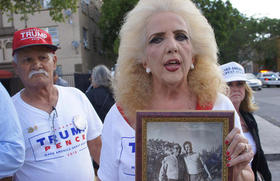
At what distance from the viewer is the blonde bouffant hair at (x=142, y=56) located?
1.44m

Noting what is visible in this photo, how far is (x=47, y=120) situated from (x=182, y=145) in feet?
4.46

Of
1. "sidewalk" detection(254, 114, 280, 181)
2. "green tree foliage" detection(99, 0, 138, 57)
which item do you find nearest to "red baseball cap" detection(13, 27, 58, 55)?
"sidewalk" detection(254, 114, 280, 181)

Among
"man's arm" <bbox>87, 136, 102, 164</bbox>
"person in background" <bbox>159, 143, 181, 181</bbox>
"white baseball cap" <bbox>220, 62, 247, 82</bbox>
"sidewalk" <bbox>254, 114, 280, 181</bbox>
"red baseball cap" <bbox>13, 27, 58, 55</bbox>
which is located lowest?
"sidewalk" <bbox>254, 114, 280, 181</bbox>

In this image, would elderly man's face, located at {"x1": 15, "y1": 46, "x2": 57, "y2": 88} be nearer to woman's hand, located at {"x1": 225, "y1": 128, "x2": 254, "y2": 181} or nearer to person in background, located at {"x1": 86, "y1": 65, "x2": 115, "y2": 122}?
woman's hand, located at {"x1": 225, "y1": 128, "x2": 254, "y2": 181}

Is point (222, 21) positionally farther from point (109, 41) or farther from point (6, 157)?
point (6, 157)

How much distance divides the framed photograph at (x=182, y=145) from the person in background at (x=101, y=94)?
333 cm

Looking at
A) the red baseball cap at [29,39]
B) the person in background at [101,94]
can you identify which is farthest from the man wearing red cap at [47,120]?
the person in background at [101,94]

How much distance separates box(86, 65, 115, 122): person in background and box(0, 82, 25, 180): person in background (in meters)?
2.83

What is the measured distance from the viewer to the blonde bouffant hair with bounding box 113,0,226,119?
1.44 metres

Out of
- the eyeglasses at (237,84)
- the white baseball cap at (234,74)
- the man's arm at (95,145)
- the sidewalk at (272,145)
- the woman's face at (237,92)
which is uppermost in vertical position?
the white baseball cap at (234,74)

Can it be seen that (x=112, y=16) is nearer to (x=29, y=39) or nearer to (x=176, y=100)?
(x=29, y=39)

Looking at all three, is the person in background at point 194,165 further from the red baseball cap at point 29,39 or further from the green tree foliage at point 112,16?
the green tree foliage at point 112,16

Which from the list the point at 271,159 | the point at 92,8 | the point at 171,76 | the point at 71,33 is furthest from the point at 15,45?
the point at 92,8

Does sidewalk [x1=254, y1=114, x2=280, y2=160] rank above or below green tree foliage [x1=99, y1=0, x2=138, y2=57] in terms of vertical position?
below
